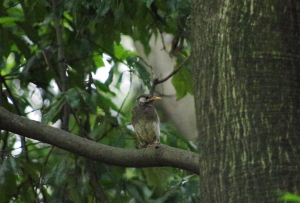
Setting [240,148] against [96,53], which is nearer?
[240,148]

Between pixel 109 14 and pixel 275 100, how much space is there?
228 cm

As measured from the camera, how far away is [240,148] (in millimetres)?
2430

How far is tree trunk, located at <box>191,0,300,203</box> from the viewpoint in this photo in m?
2.37

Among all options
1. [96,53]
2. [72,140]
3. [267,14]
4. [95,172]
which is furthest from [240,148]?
[96,53]

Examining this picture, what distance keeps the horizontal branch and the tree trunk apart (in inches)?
26.2

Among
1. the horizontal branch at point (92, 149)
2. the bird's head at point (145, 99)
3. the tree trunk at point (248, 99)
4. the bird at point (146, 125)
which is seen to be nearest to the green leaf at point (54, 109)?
the horizontal branch at point (92, 149)

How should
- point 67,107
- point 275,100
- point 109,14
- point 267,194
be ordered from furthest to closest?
point 67,107 < point 109,14 < point 275,100 < point 267,194

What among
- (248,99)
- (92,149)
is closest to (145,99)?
(92,149)

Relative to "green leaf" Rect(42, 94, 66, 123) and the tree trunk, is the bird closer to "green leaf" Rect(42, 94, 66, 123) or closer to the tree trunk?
"green leaf" Rect(42, 94, 66, 123)

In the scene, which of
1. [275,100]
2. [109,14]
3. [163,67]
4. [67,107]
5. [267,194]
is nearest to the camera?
[267,194]

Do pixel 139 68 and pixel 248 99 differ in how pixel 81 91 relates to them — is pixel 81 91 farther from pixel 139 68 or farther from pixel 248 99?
pixel 248 99

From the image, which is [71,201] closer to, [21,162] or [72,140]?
[21,162]

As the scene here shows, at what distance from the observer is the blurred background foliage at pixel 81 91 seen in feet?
14.2

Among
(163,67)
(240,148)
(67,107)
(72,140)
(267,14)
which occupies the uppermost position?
(163,67)
